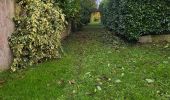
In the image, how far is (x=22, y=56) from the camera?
34.3 feet

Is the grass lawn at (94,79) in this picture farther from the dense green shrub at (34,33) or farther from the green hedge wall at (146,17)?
the green hedge wall at (146,17)

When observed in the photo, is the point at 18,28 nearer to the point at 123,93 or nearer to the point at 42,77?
the point at 42,77

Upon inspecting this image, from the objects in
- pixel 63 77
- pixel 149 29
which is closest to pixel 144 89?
pixel 63 77

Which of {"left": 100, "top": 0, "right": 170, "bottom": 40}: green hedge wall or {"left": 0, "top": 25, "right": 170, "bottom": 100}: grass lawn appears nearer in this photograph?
{"left": 0, "top": 25, "right": 170, "bottom": 100}: grass lawn

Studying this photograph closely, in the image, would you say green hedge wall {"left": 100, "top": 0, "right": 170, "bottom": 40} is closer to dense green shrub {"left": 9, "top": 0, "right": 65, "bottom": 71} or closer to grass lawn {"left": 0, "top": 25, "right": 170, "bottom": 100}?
grass lawn {"left": 0, "top": 25, "right": 170, "bottom": 100}

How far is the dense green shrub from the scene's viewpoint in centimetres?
1026

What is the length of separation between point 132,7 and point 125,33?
124 cm


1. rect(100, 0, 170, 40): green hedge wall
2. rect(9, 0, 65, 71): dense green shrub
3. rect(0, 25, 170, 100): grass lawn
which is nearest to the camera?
rect(0, 25, 170, 100): grass lawn

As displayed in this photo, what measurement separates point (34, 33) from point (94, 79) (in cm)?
275

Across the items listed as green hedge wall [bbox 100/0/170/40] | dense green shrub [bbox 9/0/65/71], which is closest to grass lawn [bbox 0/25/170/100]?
dense green shrub [bbox 9/0/65/71]

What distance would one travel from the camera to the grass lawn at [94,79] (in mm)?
7578

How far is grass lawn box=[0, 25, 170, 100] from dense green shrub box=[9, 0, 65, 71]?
38 centimetres

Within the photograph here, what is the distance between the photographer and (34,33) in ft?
34.8

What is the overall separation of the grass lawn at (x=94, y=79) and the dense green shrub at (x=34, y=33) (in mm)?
383
